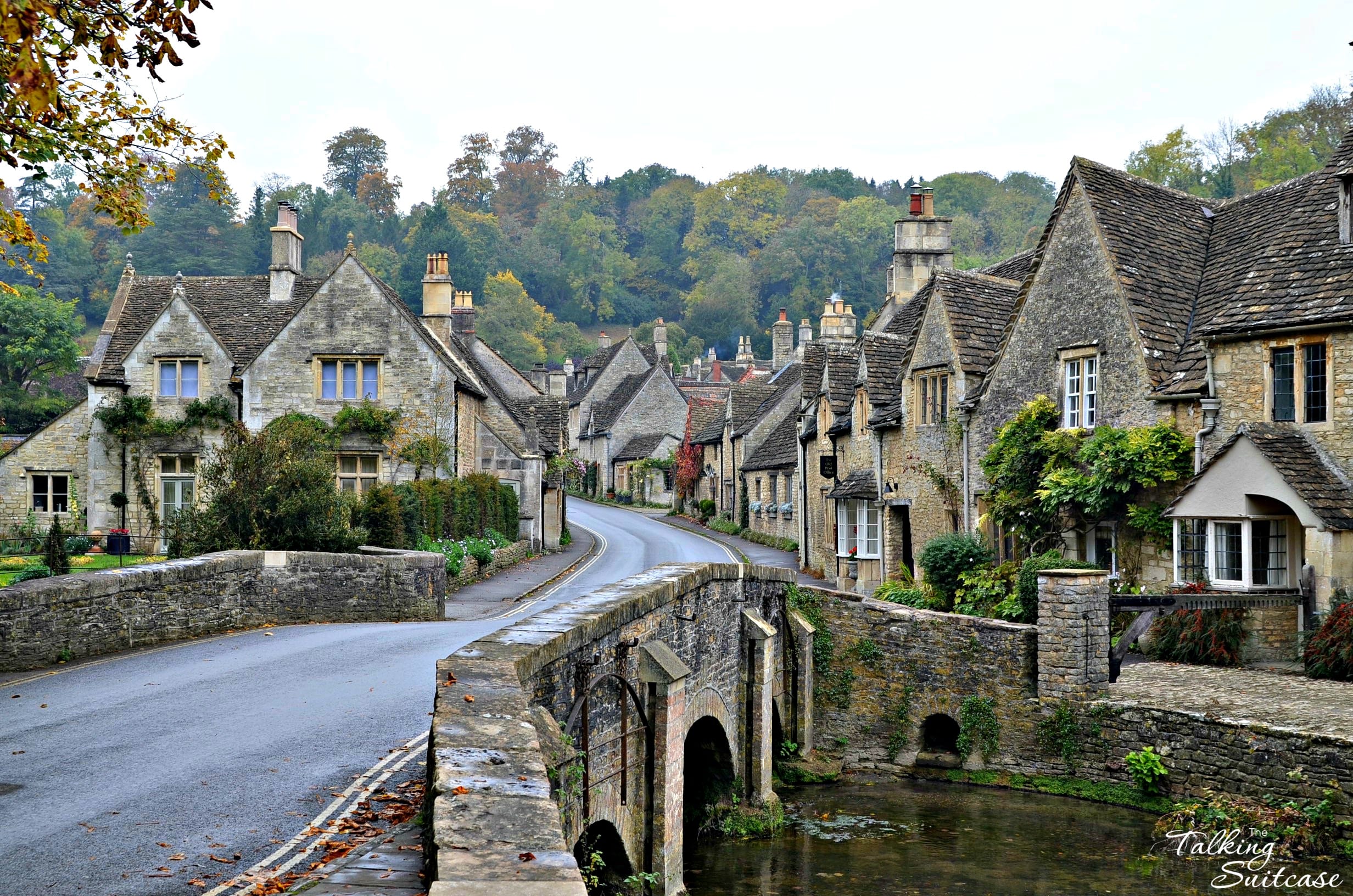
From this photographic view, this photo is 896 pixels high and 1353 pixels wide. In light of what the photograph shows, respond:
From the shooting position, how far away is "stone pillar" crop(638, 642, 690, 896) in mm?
14070

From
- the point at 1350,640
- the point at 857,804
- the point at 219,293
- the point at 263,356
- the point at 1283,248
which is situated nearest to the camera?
the point at 1350,640

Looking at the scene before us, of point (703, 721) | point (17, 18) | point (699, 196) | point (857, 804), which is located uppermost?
point (699, 196)

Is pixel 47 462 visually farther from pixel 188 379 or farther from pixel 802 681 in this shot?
pixel 802 681

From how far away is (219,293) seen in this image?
39781 millimetres

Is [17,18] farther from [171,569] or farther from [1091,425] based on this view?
[1091,425]

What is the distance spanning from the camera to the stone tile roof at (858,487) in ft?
109

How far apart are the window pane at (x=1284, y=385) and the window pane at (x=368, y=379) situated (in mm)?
23815

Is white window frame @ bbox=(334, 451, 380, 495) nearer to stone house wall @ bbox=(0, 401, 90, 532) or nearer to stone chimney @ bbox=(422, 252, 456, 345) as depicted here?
stone house wall @ bbox=(0, 401, 90, 532)

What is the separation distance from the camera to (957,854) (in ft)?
59.1

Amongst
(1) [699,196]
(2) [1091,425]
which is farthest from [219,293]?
(1) [699,196]

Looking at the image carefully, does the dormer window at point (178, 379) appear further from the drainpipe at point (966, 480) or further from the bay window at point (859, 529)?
the drainpipe at point (966, 480)

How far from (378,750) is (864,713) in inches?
547

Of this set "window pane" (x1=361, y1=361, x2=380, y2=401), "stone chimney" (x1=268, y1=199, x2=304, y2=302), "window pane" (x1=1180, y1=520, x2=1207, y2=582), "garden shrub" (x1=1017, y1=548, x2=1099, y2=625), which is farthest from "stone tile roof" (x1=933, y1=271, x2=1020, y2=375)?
"stone chimney" (x1=268, y1=199, x2=304, y2=302)

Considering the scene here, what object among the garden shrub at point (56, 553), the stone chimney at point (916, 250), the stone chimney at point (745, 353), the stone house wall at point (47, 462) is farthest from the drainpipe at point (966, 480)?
the stone chimney at point (745, 353)
